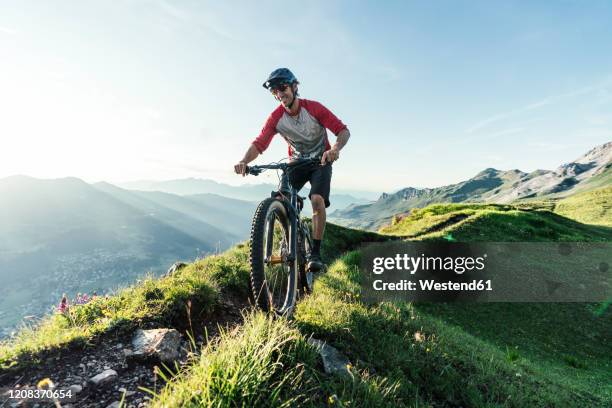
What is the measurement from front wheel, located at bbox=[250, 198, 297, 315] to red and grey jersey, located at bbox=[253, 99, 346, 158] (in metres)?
2.12

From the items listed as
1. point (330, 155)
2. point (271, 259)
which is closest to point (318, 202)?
point (330, 155)

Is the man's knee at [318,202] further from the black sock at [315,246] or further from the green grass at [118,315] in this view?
the green grass at [118,315]

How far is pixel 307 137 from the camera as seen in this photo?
25.9 feet

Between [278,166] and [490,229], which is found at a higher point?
[278,166]

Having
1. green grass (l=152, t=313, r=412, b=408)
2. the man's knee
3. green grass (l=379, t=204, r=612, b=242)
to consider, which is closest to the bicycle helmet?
the man's knee

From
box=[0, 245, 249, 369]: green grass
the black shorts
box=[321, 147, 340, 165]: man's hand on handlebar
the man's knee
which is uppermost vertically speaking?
box=[321, 147, 340, 165]: man's hand on handlebar

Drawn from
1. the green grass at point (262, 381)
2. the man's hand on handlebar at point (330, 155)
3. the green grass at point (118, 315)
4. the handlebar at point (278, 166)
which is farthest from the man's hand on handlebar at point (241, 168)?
the green grass at point (262, 381)

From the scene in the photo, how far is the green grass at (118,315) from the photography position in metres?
4.27

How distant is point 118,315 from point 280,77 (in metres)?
5.28

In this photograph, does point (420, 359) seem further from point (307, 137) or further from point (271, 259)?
point (307, 137)

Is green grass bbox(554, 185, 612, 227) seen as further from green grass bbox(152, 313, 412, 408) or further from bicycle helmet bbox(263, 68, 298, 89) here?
green grass bbox(152, 313, 412, 408)

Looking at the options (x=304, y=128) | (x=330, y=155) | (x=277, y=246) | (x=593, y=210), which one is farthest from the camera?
(x=593, y=210)

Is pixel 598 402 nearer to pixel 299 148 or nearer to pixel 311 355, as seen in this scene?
pixel 311 355

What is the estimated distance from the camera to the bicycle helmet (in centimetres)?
683
